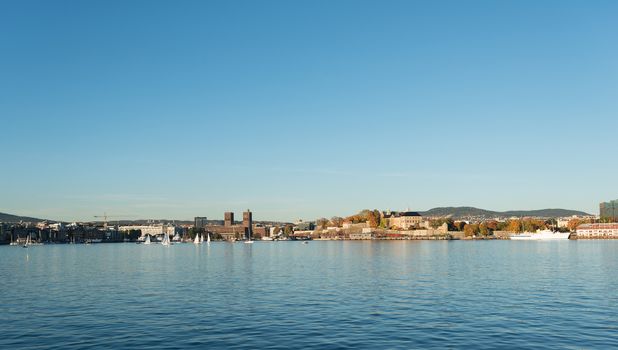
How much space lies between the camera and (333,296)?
158 ft

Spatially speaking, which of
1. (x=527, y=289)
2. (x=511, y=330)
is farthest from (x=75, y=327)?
(x=527, y=289)

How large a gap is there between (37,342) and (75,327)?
13.5 feet

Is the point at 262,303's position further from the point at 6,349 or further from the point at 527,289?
the point at 527,289

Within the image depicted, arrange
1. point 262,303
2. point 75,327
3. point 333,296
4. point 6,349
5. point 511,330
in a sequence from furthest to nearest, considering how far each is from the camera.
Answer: point 333,296 < point 262,303 < point 75,327 < point 511,330 < point 6,349

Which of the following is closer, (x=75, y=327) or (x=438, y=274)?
(x=75, y=327)

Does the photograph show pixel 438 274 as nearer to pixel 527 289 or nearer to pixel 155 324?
pixel 527 289

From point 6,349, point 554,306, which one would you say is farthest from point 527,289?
point 6,349

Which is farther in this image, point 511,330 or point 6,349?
point 511,330

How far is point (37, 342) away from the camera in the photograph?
30578 millimetres

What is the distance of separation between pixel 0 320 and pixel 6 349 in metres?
10.1

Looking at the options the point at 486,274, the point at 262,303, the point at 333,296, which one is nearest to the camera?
the point at 262,303

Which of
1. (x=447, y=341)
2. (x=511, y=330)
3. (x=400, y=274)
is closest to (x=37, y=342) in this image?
(x=447, y=341)

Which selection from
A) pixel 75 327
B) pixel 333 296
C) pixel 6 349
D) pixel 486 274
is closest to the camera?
pixel 6 349

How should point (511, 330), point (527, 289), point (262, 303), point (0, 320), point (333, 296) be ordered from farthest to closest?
1. point (527, 289)
2. point (333, 296)
3. point (262, 303)
4. point (0, 320)
5. point (511, 330)
